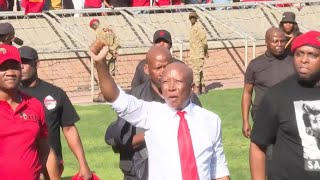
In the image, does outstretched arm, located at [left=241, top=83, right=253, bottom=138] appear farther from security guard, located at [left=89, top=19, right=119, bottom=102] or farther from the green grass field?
security guard, located at [left=89, top=19, right=119, bottom=102]

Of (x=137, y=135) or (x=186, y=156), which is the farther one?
(x=137, y=135)

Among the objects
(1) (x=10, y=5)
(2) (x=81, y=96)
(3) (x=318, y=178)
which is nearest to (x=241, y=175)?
(3) (x=318, y=178)

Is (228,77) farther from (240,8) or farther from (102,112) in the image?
(102,112)

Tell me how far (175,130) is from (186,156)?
0.19 metres

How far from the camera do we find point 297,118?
6.32 metres

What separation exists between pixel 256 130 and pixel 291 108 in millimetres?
330

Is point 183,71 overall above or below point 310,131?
above

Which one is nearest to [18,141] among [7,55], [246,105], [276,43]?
[7,55]

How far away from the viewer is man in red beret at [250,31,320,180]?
6270 millimetres

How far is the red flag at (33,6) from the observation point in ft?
72.3

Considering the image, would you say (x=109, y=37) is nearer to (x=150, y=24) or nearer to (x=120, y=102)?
(x=150, y=24)

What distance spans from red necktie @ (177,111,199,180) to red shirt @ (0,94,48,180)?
1.15 m

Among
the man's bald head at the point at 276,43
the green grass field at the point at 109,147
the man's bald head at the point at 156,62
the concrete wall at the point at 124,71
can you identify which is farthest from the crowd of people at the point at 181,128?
the concrete wall at the point at 124,71

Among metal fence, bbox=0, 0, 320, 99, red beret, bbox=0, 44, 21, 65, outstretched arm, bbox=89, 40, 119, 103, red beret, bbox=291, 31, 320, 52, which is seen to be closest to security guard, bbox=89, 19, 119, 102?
metal fence, bbox=0, 0, 320, 99
